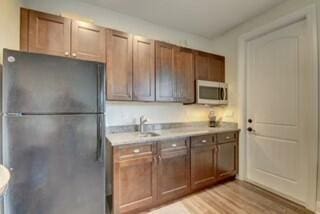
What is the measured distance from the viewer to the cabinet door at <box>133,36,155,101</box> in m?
2.46

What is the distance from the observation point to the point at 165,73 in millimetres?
2732

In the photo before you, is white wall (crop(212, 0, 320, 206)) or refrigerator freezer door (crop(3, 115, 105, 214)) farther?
white wall (crop(212, 0, 320, 206))

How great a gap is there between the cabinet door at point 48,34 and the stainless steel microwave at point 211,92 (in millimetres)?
2010

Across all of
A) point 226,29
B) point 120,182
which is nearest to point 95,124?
point 120,182

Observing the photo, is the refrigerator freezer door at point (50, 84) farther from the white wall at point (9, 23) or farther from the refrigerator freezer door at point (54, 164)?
the white wall at point (9, 23)

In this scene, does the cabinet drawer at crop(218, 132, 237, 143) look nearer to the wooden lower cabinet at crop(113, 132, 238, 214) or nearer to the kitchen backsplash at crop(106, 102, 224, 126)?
the wooden lower cabinet at crop(113, 132, 238, 214)

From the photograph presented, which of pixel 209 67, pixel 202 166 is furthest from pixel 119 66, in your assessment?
pixel 202 166

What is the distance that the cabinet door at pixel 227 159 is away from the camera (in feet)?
9.59

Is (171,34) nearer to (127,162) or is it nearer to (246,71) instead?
(246,71)

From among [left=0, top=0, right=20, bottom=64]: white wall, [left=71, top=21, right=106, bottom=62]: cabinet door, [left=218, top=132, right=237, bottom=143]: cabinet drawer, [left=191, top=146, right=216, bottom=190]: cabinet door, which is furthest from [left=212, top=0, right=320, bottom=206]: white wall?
[left=0, top=0, right=20, bottom=64]: white wall

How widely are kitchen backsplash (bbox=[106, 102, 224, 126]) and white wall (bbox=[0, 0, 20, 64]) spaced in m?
1.25

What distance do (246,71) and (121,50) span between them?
219 centimetres

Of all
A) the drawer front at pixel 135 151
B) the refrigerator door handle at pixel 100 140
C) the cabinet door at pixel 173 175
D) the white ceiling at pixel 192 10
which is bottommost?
the cabinet door at pixel 173 175

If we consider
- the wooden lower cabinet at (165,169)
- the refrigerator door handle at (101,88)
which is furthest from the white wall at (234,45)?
the refrigerator door handle at (101,88)
